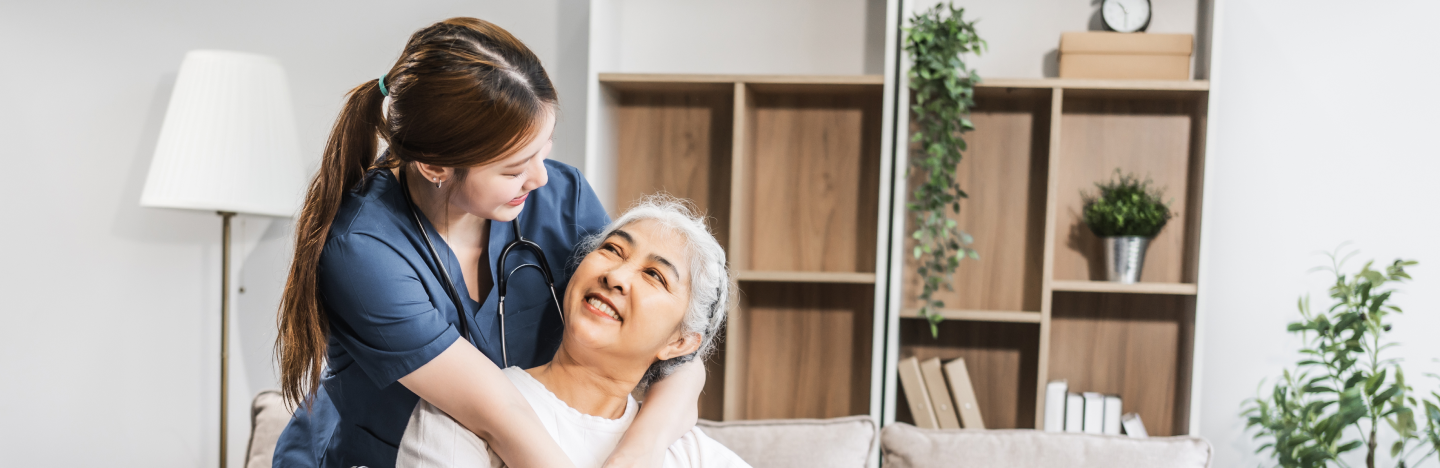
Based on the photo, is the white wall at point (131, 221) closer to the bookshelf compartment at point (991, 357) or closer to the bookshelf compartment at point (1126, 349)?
the bookshelf compartment at point (991, 357)

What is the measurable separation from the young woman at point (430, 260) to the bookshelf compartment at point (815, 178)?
1395mm

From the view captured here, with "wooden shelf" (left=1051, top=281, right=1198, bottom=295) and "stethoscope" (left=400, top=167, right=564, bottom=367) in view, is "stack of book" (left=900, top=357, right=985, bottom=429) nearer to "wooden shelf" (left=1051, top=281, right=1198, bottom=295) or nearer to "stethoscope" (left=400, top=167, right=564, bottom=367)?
"wooden shelf" (left=1051, top=281, right=1198, bottom=295)

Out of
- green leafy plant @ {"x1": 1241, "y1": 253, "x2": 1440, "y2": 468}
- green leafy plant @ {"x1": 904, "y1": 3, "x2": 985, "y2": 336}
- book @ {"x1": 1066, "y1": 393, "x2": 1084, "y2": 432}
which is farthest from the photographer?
book @ {"x1": 1066, "y1": 393, "x2": 1084, "y2": 432}

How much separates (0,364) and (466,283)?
246 cm

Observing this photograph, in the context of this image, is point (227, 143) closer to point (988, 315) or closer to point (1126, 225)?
point (988, 315)

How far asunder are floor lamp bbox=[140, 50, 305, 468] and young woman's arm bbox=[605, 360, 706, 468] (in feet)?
4.50

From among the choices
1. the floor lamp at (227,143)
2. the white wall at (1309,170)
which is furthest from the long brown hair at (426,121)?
the white wall at (1309,170)

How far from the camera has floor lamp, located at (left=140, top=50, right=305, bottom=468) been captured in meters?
2.21

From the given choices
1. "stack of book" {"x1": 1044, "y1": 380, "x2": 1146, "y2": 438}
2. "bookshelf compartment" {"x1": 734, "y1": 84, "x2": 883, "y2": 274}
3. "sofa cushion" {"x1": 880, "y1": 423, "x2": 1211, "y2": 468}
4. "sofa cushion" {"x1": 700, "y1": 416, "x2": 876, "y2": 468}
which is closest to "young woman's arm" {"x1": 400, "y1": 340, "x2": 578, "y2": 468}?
"sofa cushion" {"x1": 700, "y1": 416, "x2": 876, "y2": 468}

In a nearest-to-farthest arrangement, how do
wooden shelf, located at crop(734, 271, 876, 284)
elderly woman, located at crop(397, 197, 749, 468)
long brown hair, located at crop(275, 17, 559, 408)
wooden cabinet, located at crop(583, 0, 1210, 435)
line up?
long brown hair, located at crop(275, 17, 559, 408) → elderly woman, located at crop(397, 197, 749, 468) → wooden shelf, located at crop(734, 271, 876, 284) → wooden cabinet, located at crop(583, 0, 1210, 435)

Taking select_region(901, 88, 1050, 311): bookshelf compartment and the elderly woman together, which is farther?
select_region(901, 88, 1050, 311): bookshelf compartment

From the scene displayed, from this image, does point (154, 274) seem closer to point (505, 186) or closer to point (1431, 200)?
point (505, 186)

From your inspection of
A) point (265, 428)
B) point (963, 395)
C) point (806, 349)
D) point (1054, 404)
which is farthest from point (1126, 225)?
point (265, 428)

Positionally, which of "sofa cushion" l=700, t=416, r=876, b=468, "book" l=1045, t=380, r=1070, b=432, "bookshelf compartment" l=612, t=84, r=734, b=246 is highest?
"bookshelf compartment" l=612, t=84, r=734, b=246
